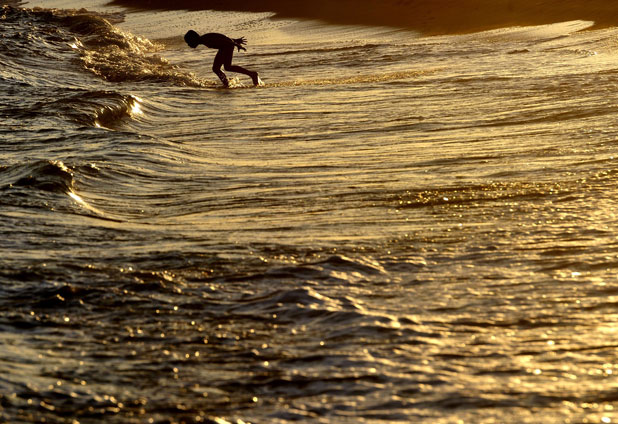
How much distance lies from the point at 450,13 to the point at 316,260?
793 inches

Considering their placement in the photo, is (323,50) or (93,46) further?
Result: (93,46)

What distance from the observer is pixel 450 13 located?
81.0 feet

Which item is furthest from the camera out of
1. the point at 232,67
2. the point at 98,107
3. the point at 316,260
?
the point at 232,67

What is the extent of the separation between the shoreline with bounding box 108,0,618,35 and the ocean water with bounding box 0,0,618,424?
10.3 meters

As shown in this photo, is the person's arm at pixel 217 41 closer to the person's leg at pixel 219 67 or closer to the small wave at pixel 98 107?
the person's leg at pixel 219 67

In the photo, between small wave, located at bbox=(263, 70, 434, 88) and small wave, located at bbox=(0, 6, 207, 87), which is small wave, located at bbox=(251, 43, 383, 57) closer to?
small wave, located at bbox=(0, 6, 207, 87)

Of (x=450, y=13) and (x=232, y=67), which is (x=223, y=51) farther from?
(x=450, y=13)

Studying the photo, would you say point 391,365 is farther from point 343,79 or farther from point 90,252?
point 343,79

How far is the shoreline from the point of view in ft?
73.0

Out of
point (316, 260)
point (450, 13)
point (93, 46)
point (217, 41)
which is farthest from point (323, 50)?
point (316, 260)

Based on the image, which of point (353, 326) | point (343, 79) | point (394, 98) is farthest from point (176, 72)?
point (353, 326)

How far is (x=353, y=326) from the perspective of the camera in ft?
15.5

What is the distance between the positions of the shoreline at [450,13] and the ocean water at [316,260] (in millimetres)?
10258

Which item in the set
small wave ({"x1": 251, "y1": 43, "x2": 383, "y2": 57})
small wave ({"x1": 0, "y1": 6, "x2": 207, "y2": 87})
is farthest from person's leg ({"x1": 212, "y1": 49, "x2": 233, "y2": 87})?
small wave ({"x1": 251, "y1": 43, "x2": 383, "y2": 57})
